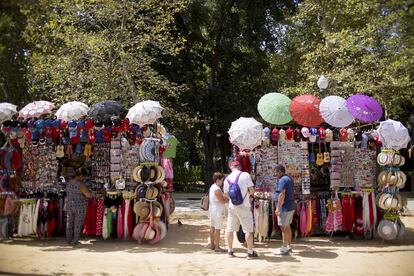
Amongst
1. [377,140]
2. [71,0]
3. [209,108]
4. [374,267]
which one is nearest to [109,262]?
[374,267]

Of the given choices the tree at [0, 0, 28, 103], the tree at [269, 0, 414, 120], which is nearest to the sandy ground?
the tree at [0, 0, 28, 103]

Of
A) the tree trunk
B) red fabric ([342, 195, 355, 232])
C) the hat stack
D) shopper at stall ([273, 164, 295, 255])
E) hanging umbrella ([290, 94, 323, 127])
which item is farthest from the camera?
the tree trunk

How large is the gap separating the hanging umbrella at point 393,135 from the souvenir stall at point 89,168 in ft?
15.2

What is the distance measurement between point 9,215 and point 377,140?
7.99 metres

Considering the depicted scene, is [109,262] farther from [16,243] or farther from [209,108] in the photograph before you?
[209,108]

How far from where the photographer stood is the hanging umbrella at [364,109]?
32.8ft

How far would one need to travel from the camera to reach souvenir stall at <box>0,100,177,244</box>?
9789 mm

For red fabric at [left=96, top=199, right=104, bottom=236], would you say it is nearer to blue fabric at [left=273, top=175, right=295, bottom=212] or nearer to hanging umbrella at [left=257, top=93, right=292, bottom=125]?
blue fabric at [left=273, top=175, right=295, bottom=212]

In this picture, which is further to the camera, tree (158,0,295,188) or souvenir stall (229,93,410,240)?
tree (158,0,295,188)

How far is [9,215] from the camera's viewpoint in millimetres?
9898

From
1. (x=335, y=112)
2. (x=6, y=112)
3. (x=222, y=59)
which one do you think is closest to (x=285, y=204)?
(x=335, y=112)

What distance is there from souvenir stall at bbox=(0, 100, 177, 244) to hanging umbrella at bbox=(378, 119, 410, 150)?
4630 millimetres

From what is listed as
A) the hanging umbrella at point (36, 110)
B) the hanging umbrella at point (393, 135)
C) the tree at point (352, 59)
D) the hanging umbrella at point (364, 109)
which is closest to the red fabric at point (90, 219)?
the hanging umbrella at point (36, 110)

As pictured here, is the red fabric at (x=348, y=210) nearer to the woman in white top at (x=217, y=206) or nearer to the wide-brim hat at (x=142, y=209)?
the woman in white top at (x=217, y=206)
